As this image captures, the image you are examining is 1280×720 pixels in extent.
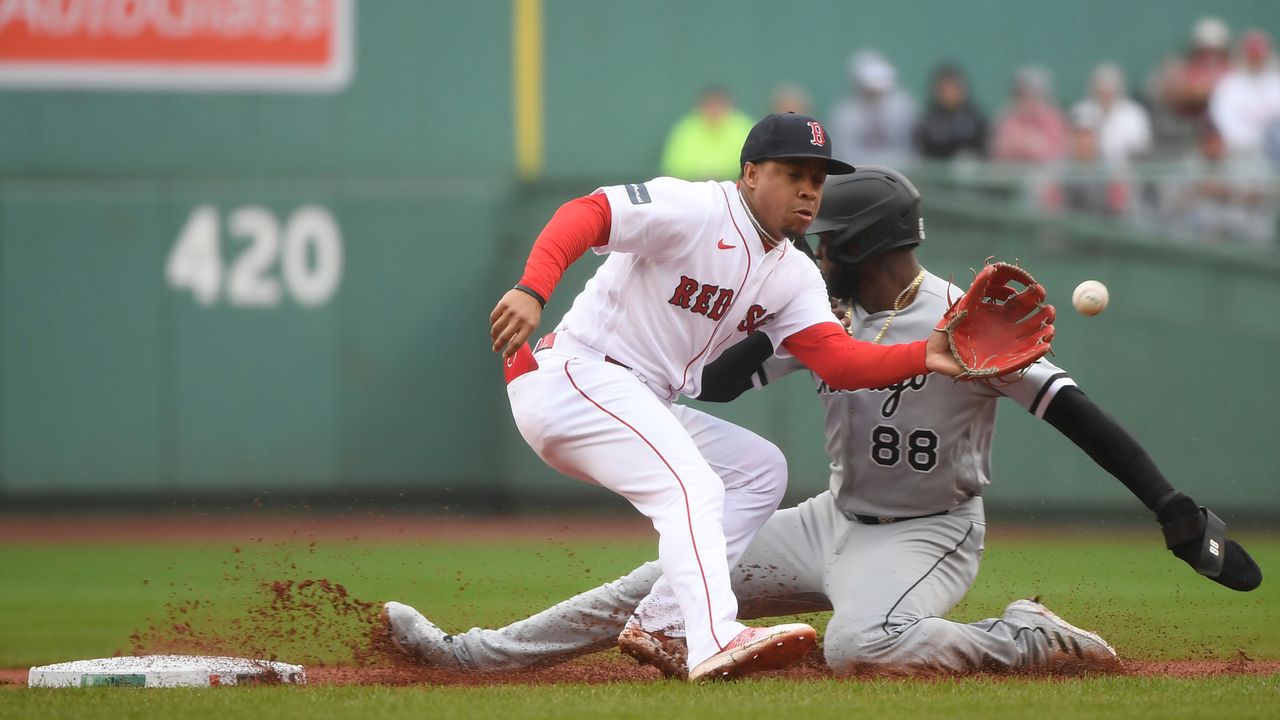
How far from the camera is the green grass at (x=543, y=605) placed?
149 inches

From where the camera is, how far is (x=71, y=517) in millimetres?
9859

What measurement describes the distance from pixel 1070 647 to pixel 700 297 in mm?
1487

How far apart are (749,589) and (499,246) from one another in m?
5.87

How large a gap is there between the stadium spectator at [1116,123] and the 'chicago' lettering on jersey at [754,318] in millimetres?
6226

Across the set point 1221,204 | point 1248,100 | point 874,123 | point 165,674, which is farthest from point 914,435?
point 1248,100

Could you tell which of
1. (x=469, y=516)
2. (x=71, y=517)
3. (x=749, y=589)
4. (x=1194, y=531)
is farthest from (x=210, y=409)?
(x=1194, y=531)

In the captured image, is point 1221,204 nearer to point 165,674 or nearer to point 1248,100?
point 1248,100

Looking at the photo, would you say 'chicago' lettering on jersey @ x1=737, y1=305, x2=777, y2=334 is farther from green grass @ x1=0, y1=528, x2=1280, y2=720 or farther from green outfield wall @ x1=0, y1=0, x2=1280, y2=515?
green outfield wall @ x1=0, y1=0, x2=1280, y2=515

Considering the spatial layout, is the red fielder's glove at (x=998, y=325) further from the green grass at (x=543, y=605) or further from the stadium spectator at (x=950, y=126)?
the stadium spectator at (x=950, y=126)

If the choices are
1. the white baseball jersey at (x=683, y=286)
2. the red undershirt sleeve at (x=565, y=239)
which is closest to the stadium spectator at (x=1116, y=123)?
the white baseball jersey at (x=683, y=286)

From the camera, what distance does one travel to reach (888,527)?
15.5ft

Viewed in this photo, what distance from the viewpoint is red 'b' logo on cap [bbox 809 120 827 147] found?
425 centimetres

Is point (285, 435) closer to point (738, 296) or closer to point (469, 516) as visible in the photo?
point (469, 516)

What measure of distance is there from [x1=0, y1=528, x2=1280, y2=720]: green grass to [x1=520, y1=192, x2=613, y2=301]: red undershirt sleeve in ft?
3.60
